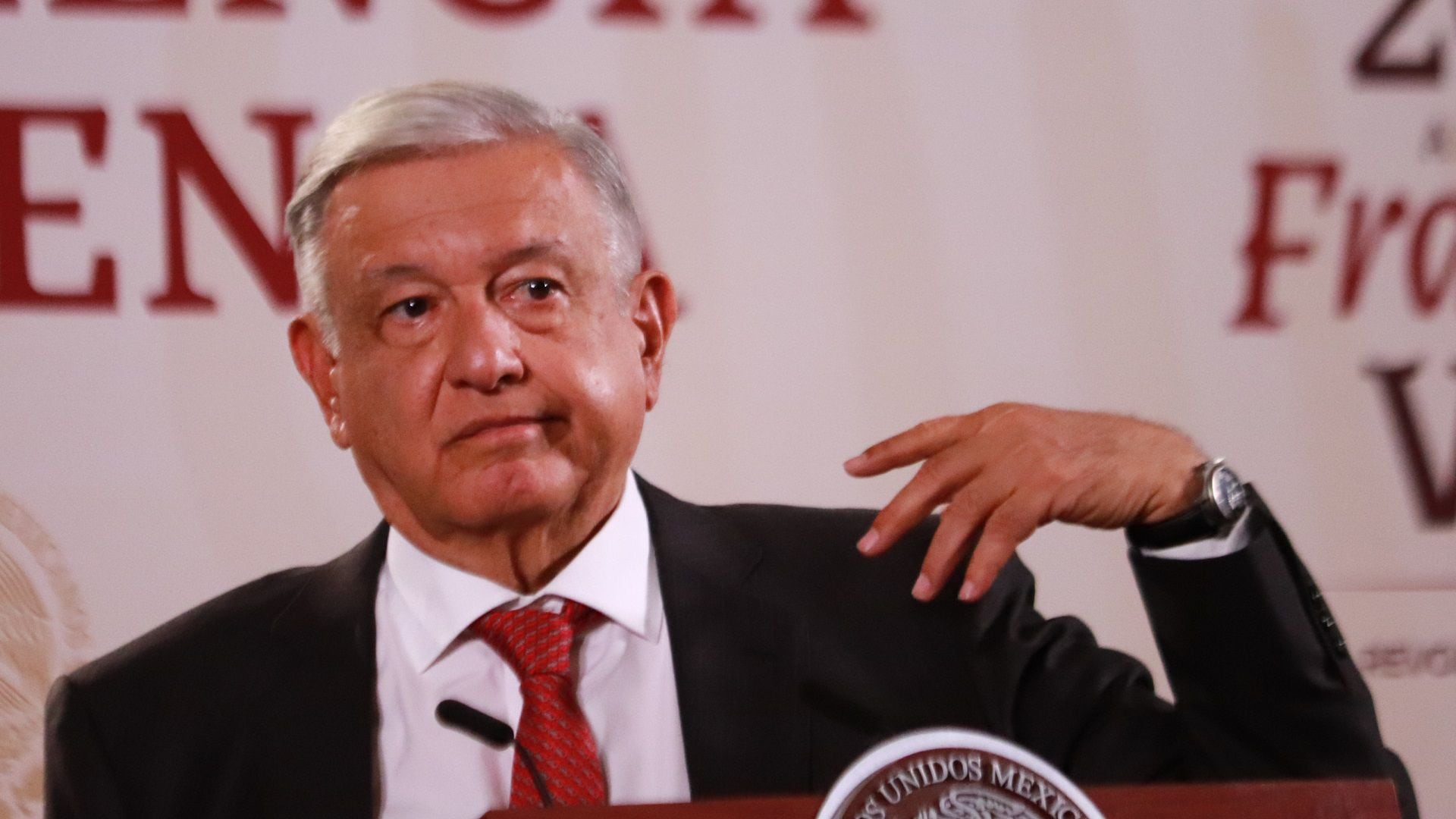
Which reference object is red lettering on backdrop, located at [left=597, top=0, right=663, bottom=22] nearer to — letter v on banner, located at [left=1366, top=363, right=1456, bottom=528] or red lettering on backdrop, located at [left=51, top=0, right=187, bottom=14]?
red lettering on backdrop, located at [left=51, top=0, right=187, bottom=14]

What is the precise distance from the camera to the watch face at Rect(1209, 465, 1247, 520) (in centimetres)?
157

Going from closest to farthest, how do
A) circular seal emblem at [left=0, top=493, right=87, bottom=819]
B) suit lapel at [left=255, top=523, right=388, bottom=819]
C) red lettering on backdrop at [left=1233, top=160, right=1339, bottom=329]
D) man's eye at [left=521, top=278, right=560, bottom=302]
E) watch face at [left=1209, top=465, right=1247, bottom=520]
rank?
1. watch face at [left=1209, top=465, right=1247, bottom=520]
2. suit lapel at [left=255, top=523, right=388, bottom=819]
3. man's eye at [left=521, top=278, right=560, bottom=302]
4. circular seal emblem at [left=0, top=493, right=87, bottom=819]
5. red lettering on backdrop at [left=1233, top=160, right=1339, bottom=329]

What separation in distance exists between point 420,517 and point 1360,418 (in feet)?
5.04

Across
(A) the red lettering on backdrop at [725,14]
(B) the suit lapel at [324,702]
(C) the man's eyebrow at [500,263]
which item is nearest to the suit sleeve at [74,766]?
(B) the suit lapel at [324,702]

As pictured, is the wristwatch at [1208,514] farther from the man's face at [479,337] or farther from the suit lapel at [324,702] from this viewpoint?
the suit lapel at [324,702]

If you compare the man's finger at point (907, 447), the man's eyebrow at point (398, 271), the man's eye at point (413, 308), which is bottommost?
the man's finger at point (907, 447)

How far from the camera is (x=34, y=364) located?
2135 millimetres

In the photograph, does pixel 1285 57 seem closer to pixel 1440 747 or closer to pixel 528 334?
pixel 1440 747

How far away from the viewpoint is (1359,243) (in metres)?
2.40

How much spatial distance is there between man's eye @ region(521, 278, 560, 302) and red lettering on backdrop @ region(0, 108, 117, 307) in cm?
76

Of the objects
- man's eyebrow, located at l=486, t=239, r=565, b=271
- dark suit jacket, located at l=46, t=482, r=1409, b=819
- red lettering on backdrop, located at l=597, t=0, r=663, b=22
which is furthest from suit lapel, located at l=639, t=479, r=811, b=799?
red lettering on backdrop, located at l=597, t=0, r=663, b=22

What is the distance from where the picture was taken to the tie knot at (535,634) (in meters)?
1.70

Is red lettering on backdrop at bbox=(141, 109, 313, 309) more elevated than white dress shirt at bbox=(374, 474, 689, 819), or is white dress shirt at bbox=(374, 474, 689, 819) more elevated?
red lettering on backdrop at bbox=(141, 109, 313, 309)

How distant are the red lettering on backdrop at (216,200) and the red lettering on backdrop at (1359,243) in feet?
5.53
